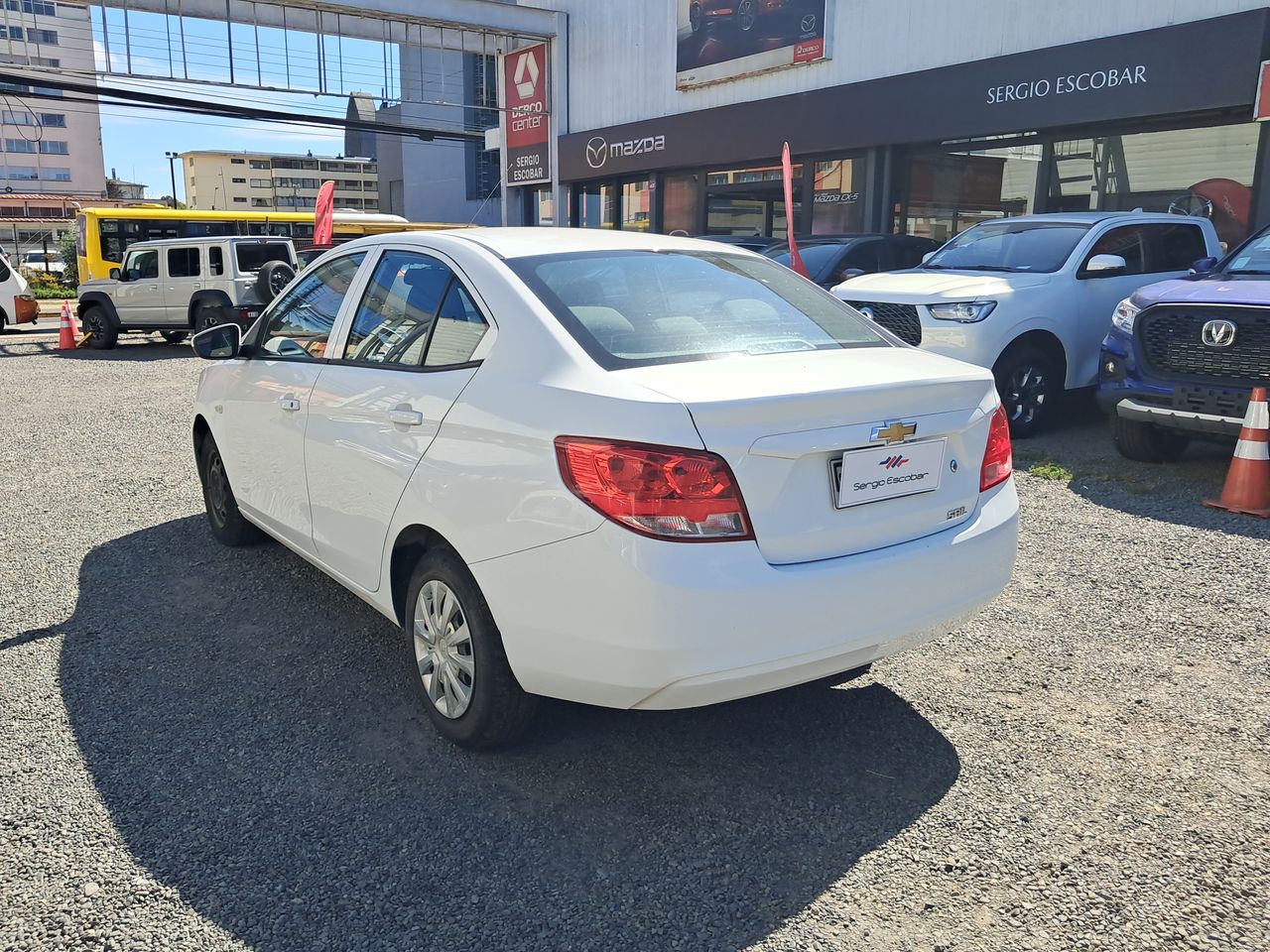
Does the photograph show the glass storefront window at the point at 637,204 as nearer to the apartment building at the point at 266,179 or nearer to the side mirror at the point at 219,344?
the side mirror at the point at 219,344

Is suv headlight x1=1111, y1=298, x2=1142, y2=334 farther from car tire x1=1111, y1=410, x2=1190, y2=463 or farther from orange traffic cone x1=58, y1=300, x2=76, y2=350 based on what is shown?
orange traffic cone x1=58, y1=300, x2=76, y2=350

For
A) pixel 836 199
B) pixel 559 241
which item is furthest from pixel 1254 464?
pixel 836 199

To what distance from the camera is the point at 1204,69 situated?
11.4 m

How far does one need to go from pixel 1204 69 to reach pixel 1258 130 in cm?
94

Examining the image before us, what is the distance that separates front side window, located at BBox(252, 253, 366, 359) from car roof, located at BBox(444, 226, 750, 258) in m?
0.39

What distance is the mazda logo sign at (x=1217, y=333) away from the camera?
647cm

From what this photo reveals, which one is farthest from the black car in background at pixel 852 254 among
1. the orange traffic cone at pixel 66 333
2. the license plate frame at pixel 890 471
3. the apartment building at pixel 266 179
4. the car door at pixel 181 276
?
the apartment building at pixel 266 179

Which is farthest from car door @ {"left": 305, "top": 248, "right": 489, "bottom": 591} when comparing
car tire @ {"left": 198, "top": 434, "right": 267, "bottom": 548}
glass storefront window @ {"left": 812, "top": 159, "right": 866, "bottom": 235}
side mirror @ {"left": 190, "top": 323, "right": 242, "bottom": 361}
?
glass storefront window @ {"left": 812, "top": 159, "right": 866, "bottom": 235}

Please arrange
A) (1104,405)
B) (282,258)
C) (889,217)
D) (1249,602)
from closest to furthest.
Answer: (1249,602) → (1104,405) → (889,217) → (282,258)

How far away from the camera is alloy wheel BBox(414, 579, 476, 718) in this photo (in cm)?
321

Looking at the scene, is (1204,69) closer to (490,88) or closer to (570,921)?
(570,921)

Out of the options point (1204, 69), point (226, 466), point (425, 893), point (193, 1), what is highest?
point (193, 1)

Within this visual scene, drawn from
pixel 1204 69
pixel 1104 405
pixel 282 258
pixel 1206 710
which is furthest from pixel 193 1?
pixel 1206 710

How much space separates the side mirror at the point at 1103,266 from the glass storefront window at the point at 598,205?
15521mm
